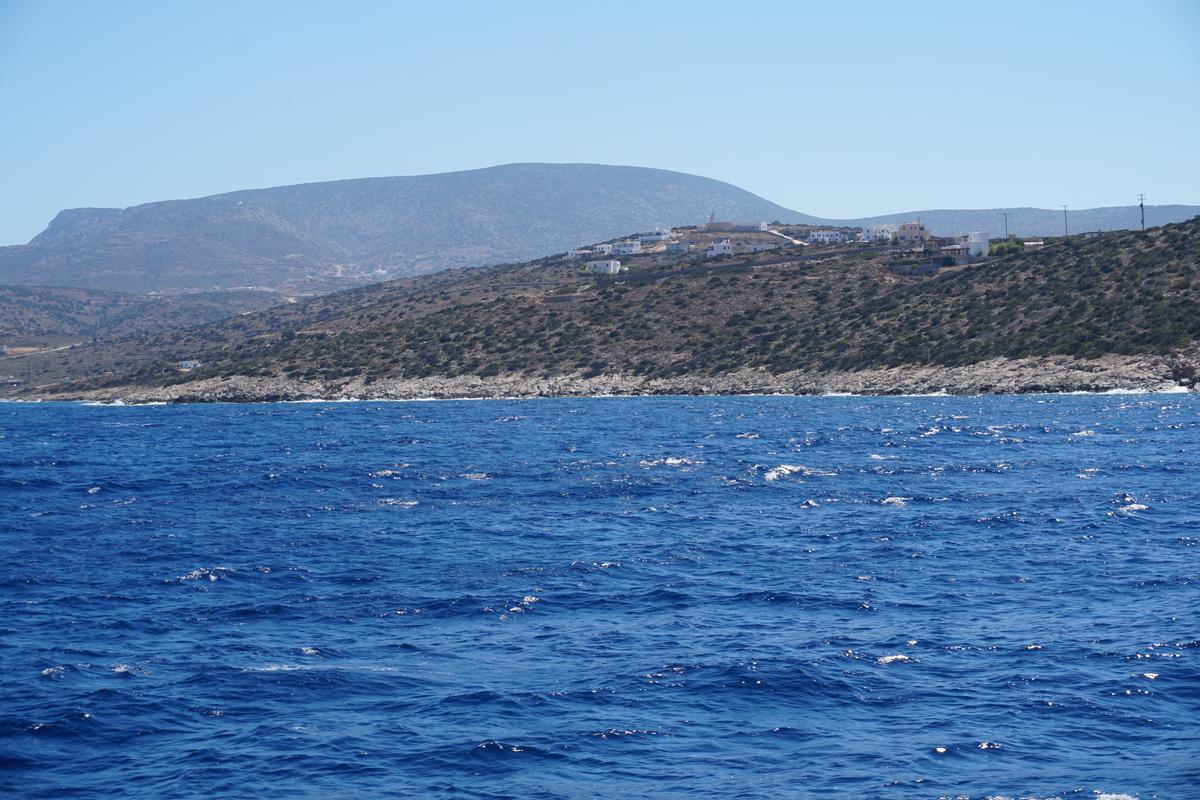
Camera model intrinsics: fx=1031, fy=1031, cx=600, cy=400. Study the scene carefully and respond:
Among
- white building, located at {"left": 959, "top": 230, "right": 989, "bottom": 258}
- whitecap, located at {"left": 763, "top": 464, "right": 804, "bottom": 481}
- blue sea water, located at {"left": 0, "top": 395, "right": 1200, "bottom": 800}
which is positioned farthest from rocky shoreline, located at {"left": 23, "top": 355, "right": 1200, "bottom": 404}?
white building, located at {"left": 959, "top": 230, "right": 989, "bottom": 258}

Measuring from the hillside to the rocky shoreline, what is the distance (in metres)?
1.01

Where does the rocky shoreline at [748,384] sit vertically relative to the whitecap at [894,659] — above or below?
above

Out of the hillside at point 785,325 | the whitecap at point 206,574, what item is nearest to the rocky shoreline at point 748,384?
the hillside at point 785,325

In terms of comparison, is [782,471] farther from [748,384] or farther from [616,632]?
[748,384]

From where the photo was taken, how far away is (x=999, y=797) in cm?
1702

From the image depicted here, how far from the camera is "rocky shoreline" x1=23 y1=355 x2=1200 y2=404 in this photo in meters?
100

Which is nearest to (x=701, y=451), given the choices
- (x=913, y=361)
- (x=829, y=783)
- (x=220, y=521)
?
(x=220, y=521)

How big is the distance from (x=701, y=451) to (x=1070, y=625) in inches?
1556

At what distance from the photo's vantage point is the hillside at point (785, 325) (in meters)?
114

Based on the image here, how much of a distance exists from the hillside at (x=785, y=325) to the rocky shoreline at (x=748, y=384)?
1.01m

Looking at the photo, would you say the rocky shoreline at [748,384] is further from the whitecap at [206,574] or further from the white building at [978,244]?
the whitecap at [206,574]

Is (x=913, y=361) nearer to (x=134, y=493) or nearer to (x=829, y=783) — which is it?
(x=134, y=493)

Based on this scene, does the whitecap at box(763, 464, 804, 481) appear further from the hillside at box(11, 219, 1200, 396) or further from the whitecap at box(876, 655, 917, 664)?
the hillside at box(11, 219, 1200, 396)

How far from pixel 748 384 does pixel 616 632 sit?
99076mm
